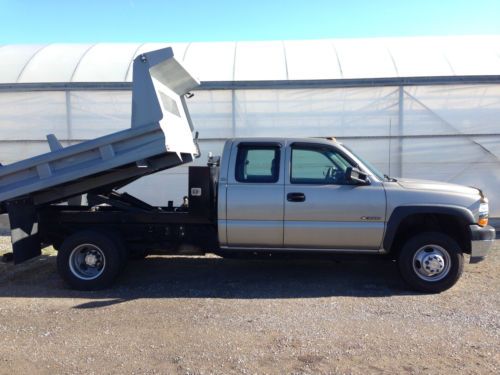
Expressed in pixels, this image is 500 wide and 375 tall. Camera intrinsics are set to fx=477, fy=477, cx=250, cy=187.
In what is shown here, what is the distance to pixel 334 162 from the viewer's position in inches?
235

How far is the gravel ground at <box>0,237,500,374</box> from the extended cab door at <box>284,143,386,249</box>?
2.20 feet

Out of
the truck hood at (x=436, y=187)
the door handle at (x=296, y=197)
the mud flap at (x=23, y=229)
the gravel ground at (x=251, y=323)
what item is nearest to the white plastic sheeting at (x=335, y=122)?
the gravel ground at (x=251, y=323)

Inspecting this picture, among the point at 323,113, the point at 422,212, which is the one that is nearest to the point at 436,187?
the point at 422,212

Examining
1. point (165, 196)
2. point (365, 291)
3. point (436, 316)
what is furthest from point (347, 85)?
point (436, 316)

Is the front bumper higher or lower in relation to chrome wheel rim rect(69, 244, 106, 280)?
higher

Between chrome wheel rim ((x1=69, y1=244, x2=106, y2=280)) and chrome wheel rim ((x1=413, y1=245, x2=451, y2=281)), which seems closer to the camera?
chrome wheel rim ((x1=413, y1=245, x2=451, y2=281))

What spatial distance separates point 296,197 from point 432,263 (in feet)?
6.08

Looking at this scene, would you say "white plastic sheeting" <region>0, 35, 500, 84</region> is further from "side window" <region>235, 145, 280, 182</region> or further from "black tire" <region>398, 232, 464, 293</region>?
"black tire" <region>398, 232, 464, 293</region>

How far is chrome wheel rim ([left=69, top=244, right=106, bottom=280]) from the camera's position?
6.10 m

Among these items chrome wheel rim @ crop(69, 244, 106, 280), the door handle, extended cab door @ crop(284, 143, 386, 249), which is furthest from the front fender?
chrome wheel rim @ crop(69, 244, 106, 280)

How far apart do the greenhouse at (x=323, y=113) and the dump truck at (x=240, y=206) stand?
14.8 ft

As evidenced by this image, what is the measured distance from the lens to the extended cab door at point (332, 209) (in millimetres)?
5789

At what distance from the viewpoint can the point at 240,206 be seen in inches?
231

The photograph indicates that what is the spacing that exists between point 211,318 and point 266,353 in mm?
1037
